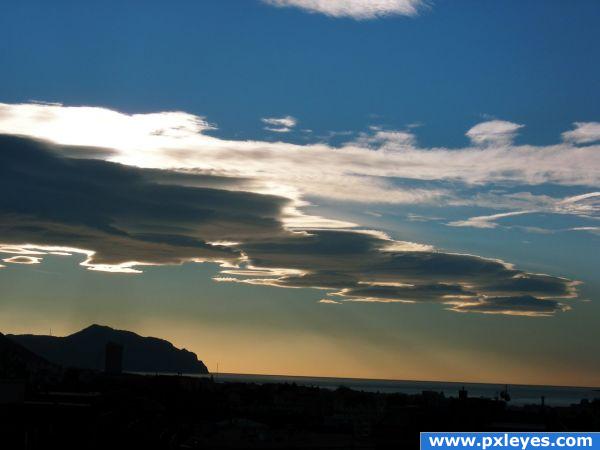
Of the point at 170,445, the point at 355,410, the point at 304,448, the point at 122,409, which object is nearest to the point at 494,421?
the point at 304,448

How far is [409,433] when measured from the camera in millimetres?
72500

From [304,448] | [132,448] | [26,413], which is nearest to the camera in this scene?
[26,413]

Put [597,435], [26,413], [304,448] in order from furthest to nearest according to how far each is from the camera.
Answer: [304,448], [26,413], [597,435]

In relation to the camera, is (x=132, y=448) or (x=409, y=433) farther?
(x=409, y=433)

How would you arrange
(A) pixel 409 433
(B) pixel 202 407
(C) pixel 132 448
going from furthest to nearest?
1. (B) pixel 202 407
2. (A) pixel 409 433
3. (C) pixel 132 448

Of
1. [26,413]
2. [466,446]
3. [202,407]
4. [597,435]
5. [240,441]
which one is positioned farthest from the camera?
[202,407]

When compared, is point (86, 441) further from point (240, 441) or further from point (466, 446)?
point (240, 441)

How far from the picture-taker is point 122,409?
3031 inches

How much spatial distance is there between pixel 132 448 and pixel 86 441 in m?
8.95

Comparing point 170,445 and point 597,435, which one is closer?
point 597,435

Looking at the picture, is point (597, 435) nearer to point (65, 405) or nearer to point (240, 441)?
point (65, 405)

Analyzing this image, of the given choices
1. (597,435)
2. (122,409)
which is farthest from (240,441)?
(597,435)

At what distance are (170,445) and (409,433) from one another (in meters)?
19.5

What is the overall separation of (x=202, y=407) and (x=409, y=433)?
129474 mm
